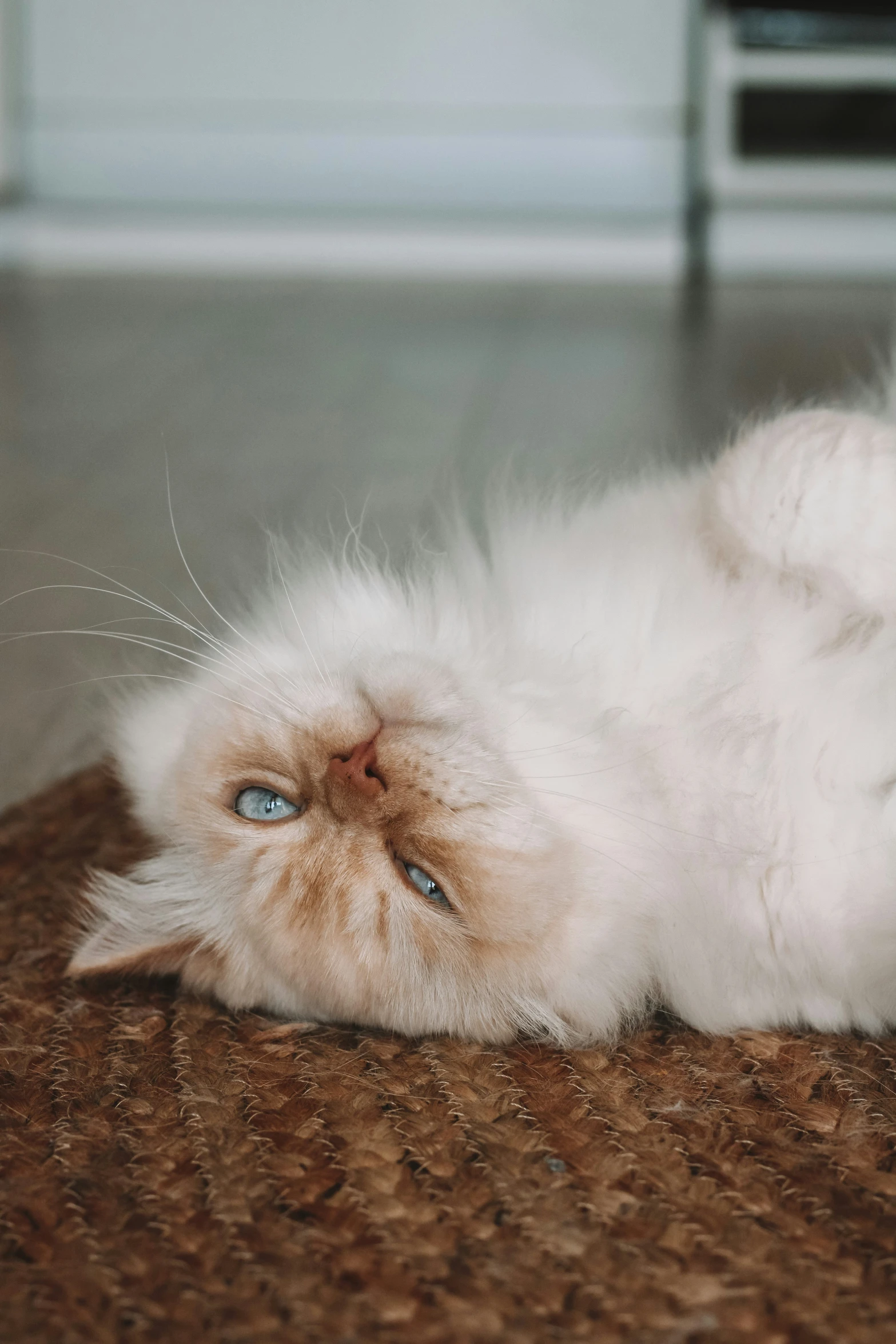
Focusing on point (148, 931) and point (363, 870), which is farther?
point (148, 931)

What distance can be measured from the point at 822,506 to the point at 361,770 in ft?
1.44

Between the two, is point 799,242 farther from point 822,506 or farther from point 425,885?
point 425,885

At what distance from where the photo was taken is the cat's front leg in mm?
1073

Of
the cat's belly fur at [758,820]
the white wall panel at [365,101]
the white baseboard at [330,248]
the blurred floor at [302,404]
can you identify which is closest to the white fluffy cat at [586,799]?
the cat's belly fur at [758,820]

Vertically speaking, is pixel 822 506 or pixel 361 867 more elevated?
pixel 822 506

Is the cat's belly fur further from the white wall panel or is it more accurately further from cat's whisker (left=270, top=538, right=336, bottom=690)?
the white wall panel

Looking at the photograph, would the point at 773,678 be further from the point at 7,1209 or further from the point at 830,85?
the point at 830,85

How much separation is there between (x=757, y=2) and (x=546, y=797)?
4.27 m

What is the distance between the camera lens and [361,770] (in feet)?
3.29

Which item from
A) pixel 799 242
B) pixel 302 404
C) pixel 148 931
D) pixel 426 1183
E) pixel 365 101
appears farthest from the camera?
pixel 365 101

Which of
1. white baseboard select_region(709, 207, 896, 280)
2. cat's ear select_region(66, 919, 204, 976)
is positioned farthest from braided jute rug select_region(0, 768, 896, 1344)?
white baseboard select_region(709, 207, 896, 280)

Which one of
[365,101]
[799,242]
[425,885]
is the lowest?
[799,242]

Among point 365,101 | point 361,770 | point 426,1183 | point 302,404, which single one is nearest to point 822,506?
point 361,770

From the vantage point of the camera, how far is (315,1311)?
2.42ft
